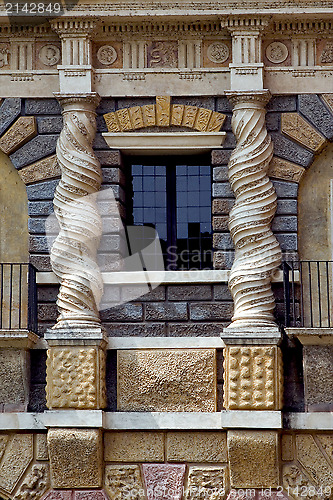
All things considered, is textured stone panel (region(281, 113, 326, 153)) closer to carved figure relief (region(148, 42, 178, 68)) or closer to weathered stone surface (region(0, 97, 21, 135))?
carved figure relief (region(148, 42, 178, 68))

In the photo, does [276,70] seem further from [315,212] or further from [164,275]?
[164,275]

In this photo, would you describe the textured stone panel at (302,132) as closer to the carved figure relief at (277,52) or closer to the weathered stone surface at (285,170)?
the weathered stone surface at (285,170)

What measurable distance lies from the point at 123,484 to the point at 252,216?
3709mm

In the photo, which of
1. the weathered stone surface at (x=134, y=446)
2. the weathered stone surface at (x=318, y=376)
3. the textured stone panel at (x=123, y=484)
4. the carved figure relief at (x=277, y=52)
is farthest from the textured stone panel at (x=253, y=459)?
the carved figure relief at (x=277, y=52)

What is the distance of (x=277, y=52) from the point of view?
17.1m

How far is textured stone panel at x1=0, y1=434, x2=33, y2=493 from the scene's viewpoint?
16.4 metres

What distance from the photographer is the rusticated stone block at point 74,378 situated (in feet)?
52.9

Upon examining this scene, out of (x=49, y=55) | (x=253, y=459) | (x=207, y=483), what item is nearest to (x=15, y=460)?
(x=207, y=483)

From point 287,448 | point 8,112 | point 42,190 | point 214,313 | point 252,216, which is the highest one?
point 8,112

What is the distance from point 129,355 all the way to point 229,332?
1.32 meters

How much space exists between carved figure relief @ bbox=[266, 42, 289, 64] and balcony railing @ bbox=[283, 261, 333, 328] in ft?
8.76

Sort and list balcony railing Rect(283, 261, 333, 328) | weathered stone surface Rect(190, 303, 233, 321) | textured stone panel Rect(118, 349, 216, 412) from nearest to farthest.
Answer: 1. textured stone panel Rect(118, 349, 216, 412)
2. balcony railing Rect(283, 261, 333, 328)
3. weathered stone surface Rect(190, 303, 233, 321)

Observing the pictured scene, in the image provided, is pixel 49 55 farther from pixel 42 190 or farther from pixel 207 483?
pixel 207 483

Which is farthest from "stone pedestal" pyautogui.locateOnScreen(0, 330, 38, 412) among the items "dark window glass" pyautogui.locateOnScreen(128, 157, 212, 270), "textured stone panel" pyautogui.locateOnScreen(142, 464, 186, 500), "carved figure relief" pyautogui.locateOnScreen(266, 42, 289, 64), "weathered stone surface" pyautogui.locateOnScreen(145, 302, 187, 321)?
"carved figure relief" pyautogui.locateOnScreen(266, 42, 289, 64)
